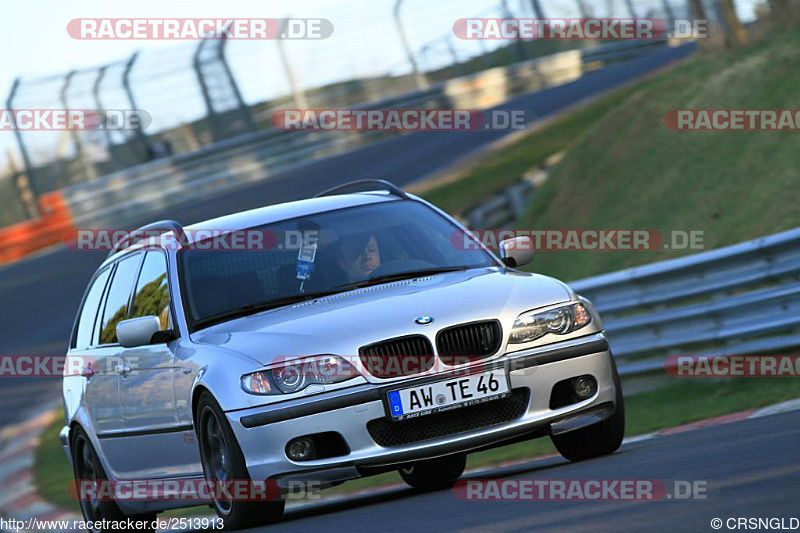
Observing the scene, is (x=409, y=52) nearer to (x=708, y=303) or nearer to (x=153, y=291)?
(x=708, y=303)

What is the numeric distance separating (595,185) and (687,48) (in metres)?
16.9

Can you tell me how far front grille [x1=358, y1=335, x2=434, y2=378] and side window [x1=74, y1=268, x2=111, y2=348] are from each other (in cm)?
287

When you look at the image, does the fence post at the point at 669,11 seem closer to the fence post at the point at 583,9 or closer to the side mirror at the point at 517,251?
the fence post at the point at 583,9

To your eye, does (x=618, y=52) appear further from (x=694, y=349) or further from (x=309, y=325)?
(x=309, y=325)

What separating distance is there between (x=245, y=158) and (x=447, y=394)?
21959mm

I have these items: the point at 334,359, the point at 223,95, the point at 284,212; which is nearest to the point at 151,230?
the point at 284,212

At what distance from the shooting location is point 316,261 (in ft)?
24.9

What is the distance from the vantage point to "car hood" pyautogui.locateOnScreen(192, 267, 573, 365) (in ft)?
21.5

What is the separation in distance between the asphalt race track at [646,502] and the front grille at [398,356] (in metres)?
0.60

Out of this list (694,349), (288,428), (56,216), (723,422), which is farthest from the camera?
(56,216)

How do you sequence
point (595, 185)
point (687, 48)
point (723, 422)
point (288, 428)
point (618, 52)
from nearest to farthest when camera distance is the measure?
1. point (288, 428)
2. point (723, 422)
3. point (595, 185)
4. point (687, 48)
5. point (618, 52)

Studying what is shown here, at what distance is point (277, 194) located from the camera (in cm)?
2497

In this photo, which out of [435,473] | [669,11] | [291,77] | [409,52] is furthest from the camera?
[669,11]

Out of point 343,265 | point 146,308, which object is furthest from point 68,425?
point 343,265
